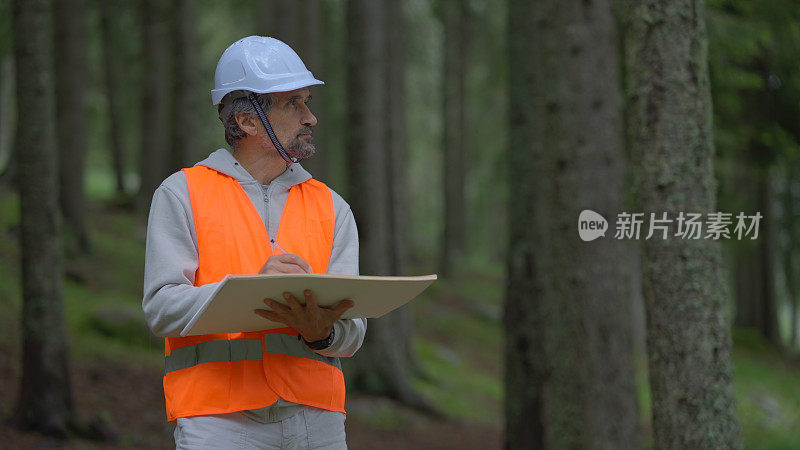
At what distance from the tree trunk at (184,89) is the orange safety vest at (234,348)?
355 inches

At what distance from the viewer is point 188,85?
42.8 ft

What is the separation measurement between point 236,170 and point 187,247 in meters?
0.34

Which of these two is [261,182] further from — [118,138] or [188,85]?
[118,138]

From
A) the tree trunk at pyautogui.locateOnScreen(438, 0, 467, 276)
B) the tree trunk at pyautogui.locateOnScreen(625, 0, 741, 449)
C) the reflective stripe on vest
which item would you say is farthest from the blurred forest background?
the tree trunk at pyautogui.locateOnScreen(438, 0, 467, 276)

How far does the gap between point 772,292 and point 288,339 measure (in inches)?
921

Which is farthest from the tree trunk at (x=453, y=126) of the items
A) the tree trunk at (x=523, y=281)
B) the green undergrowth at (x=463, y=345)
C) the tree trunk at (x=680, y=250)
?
the tree trunk at (x=680, y=250)

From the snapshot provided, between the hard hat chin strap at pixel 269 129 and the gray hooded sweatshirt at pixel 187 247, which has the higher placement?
the hard hat chin strap at pixel 269 129

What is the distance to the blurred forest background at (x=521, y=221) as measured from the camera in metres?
4.50

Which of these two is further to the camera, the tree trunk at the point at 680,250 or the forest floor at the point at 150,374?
the forest floor at the point at 150,374

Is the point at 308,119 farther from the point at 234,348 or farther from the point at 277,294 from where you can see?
the point at 234,348

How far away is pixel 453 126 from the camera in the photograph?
26797mm

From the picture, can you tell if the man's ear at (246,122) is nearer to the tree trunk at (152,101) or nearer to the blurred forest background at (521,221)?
the blurred forest background at (521,221)

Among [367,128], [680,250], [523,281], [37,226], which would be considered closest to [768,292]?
[367,128]

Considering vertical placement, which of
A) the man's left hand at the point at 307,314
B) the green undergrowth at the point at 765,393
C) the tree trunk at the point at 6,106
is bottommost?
the green undergrowth at the point at 765,393
